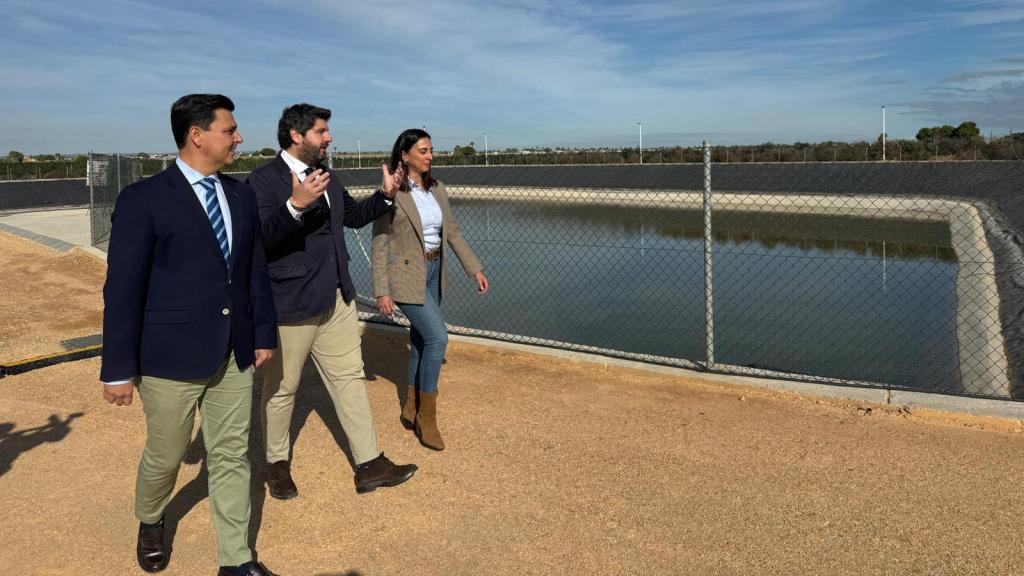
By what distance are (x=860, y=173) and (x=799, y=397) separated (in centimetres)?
3622

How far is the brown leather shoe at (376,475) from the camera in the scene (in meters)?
4.30

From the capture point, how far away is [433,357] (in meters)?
4.87

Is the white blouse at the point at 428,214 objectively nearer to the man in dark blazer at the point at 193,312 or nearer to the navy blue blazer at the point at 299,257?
the navy blue blazer at the point at 299,257

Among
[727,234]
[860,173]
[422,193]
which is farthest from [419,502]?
[860,173]

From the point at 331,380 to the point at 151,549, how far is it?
1188mm

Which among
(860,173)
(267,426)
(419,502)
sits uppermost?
(860,173)

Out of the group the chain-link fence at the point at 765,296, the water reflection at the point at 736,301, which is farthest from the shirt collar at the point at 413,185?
the water reflection at the point at 736,301

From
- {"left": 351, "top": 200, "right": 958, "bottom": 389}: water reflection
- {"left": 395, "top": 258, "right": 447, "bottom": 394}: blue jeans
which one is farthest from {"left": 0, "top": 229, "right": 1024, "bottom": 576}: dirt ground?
{"left": 351, "top": 200, "right": 958, "bottom": 389}: water reflection

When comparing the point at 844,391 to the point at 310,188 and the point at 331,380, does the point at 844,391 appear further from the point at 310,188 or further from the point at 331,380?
the point at 310,188

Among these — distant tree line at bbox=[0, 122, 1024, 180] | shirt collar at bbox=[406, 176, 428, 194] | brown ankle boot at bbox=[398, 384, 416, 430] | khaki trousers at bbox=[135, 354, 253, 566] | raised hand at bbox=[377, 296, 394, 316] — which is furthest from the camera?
distant tree line at bbox=[0, 122, 1024, 180]

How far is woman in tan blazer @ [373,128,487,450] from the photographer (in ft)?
15.7

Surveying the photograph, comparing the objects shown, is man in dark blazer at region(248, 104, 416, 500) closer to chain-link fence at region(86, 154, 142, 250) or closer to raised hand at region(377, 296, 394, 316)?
raised hand at region(377, 296, 394, 316)

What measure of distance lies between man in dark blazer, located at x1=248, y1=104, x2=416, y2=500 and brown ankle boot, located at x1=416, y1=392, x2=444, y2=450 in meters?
0.41

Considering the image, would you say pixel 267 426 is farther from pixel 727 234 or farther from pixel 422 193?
pixel 727 234
